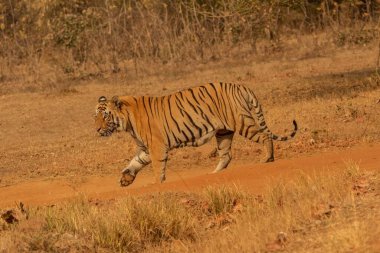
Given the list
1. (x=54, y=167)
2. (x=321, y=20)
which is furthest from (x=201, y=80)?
(x=54, y=167)

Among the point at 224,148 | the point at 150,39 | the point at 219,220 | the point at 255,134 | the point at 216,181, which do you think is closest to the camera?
the point at 219,220

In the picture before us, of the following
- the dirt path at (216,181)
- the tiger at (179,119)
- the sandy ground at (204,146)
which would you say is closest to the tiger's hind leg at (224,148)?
the tiger at (179,119)

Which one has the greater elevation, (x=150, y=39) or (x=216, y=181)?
(x=150, y=39)

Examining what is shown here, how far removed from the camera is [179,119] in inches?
473

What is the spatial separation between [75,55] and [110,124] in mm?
14281

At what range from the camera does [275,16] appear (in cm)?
2441

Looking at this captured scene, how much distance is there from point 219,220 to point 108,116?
12.9ft

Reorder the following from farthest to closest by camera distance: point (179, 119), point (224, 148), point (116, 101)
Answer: point (224, 148)
point (179, 119)
point (116, 101)

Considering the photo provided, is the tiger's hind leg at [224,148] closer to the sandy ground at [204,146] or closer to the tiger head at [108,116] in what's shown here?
the sandy ground at [204,146]

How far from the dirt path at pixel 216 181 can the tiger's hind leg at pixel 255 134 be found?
99 cm

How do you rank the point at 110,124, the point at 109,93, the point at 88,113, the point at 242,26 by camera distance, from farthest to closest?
the point at 242,26 < the point at 109,93 < the point at 88,113 < the point at 110,124

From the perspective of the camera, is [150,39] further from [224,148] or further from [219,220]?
[219,220]

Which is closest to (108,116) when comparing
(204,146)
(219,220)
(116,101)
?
(116,101)

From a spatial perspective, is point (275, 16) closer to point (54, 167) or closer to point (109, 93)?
point (109, 93)
